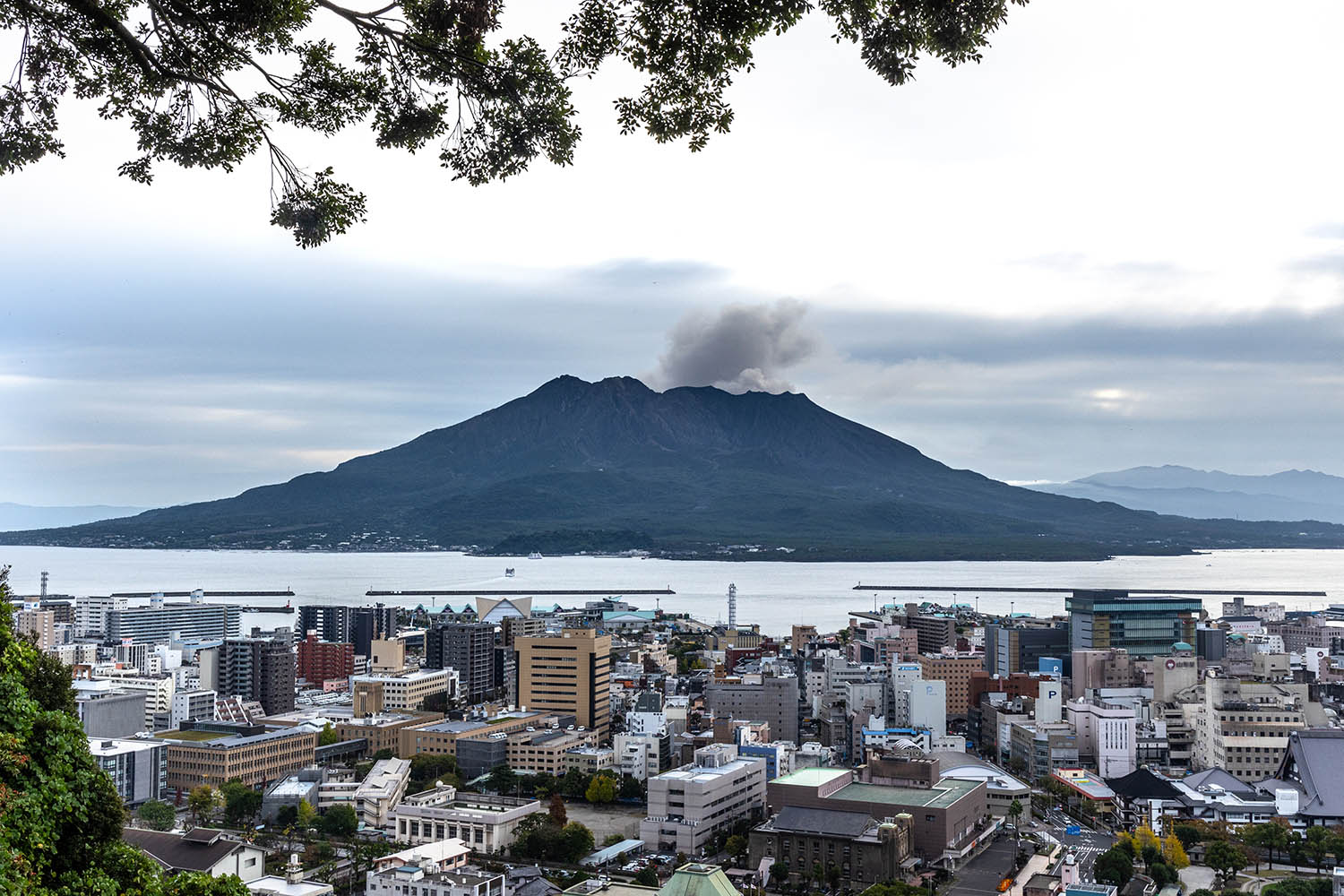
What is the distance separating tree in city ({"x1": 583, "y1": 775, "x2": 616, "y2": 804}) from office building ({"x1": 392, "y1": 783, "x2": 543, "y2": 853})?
1703mm

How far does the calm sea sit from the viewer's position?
125 feet

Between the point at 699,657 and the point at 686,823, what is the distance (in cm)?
1353

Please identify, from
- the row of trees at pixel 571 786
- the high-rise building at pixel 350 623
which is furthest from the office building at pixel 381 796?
the high-rise building at pixel 350 623

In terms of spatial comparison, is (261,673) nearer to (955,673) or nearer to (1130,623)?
(955,673)

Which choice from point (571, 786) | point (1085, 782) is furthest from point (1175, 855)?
point (571, 786)

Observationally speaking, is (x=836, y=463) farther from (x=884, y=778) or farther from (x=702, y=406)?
(x=884, y=778)

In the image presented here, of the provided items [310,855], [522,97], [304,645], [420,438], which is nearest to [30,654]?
[522,97]

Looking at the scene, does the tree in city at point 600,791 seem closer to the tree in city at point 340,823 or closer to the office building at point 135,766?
the tree in city at point 340,823

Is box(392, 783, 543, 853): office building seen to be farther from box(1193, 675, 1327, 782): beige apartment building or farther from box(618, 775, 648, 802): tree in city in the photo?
box(1193, 675, 1327, 782): beige apartment building

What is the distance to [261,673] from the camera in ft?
64.7

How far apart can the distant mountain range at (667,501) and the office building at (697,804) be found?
43363 mm

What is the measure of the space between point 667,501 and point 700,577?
73.4 ft

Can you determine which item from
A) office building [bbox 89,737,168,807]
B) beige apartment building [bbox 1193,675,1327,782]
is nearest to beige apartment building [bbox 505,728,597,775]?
office building [bbox 89,737,168,807]

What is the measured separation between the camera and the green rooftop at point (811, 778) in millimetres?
11492
